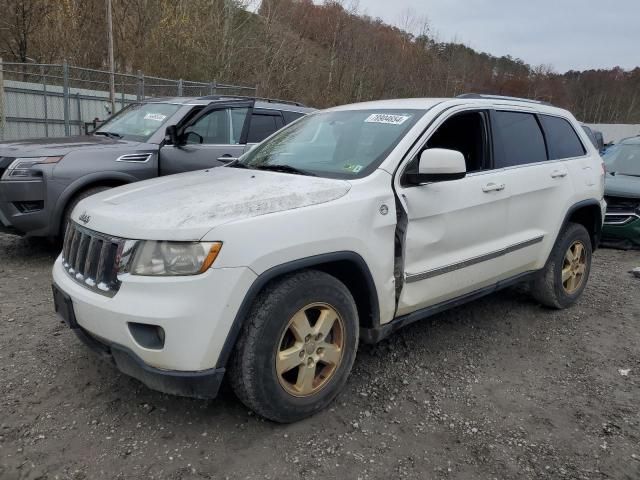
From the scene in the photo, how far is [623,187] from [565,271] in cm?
377

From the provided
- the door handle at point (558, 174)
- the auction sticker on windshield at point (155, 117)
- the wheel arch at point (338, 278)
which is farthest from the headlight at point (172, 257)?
the auction sticker on windshield at point (155, 117)

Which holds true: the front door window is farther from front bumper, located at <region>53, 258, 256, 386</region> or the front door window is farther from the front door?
front bumper, located at <region>53, 258, 256, 386</region>

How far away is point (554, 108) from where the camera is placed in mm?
4711

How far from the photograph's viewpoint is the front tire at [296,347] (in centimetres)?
252

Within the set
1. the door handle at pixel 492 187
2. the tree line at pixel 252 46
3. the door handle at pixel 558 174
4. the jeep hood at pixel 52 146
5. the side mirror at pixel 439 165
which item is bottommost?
the jeep hood at pixel 52 146

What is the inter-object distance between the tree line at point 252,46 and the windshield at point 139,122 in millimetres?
15682

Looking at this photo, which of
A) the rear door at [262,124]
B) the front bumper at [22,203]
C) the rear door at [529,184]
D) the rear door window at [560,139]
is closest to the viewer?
the rear door at [529,184]

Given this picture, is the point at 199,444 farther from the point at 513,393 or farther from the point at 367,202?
the point at 513,393

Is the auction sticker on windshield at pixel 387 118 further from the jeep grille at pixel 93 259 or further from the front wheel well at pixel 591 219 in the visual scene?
the front wheel well at pixel 591 219

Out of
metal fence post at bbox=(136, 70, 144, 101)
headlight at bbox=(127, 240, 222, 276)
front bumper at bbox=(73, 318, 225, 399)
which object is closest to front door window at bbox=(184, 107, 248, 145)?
headlight at bbox=(127, 240, 222, 276)

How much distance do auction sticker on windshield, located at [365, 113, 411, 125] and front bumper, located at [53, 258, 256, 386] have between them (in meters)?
1.61

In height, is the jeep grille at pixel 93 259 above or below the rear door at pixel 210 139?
below

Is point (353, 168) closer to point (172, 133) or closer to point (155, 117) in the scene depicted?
point (172, 133)

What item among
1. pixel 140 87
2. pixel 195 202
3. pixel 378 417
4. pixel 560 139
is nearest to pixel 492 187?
pixel 560 139
